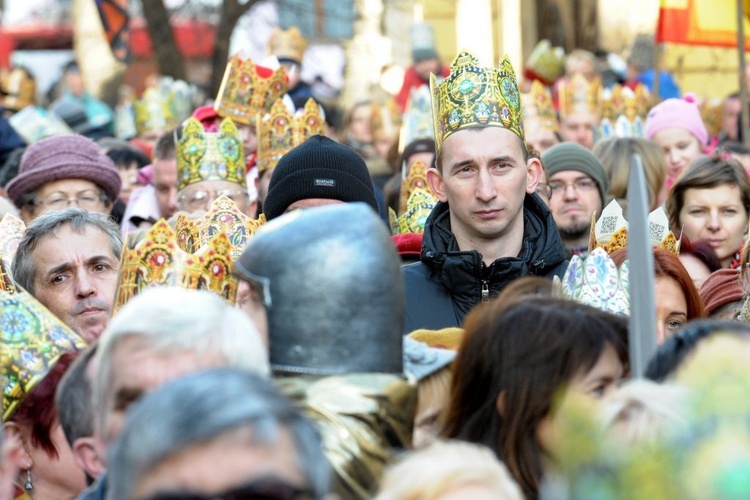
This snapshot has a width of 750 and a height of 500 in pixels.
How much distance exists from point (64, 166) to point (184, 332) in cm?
448

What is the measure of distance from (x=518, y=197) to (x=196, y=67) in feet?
82.3

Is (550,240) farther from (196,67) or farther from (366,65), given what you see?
(196,67)

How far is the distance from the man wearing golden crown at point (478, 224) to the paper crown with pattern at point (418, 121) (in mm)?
4050

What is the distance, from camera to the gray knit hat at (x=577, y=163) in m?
8.20

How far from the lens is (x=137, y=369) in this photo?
3.34 meters

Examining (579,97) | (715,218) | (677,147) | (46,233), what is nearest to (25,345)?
(46,233)

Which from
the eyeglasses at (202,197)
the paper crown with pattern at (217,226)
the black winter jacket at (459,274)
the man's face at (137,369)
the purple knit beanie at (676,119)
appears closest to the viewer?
the man's face at (137,369)

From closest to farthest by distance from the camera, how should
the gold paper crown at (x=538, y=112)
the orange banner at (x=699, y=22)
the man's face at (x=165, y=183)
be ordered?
1. the man's face at (x=165, y=183)
2. the gold paper crown at (x=538, y=112)
3. the orange banner at (x=699, y=22)

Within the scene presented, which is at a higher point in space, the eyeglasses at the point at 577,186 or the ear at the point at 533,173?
the ear at the point at 533,173

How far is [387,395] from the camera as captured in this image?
140 inches

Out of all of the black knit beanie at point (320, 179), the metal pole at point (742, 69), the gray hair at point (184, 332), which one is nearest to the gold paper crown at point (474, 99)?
the black knit beanie at point (320, 179)

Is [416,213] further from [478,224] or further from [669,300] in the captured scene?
[669,300]

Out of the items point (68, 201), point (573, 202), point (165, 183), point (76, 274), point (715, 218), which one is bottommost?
point (715, 218)

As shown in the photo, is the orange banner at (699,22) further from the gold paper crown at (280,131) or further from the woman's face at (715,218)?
the gold paper crown at (280,131)
